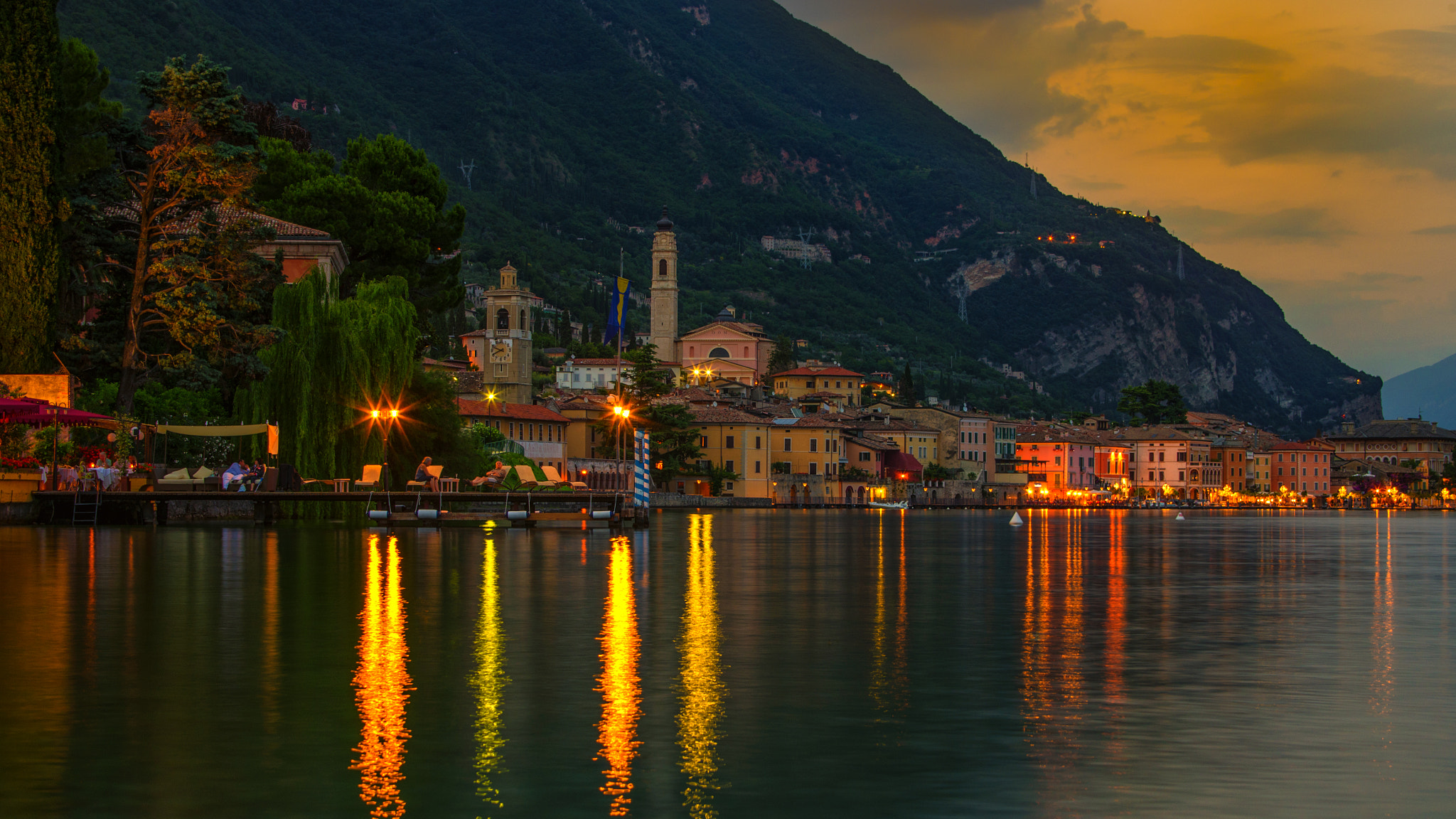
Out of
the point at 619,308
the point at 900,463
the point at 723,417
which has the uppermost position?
the point at 619,308

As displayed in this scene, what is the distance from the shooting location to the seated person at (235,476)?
1793 inches

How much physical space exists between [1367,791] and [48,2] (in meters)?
42.1

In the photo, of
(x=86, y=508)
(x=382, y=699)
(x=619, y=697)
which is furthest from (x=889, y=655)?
(x=86, y=508)

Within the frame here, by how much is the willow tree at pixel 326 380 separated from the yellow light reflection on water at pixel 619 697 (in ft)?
83.8

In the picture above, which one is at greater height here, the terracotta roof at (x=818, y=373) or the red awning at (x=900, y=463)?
the terracotta roof at (x=818, y=373)

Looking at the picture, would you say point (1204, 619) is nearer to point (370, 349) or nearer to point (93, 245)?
point (370, 349)

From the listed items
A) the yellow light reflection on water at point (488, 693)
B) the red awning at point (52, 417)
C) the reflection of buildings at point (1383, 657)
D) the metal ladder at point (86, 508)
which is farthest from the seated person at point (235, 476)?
the reflection of buildings at point (1383, 657)

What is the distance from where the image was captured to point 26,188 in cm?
4066

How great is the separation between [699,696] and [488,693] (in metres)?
1.78

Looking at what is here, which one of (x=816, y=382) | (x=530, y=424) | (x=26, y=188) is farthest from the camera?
(x=816, y=382)

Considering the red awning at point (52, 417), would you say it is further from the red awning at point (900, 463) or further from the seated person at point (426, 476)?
the red awning at point (900, 463)

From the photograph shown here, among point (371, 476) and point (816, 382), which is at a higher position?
point (816, 382)

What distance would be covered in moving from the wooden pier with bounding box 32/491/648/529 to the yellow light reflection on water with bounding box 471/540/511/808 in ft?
74.9

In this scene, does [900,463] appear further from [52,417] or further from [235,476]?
[52,417]
